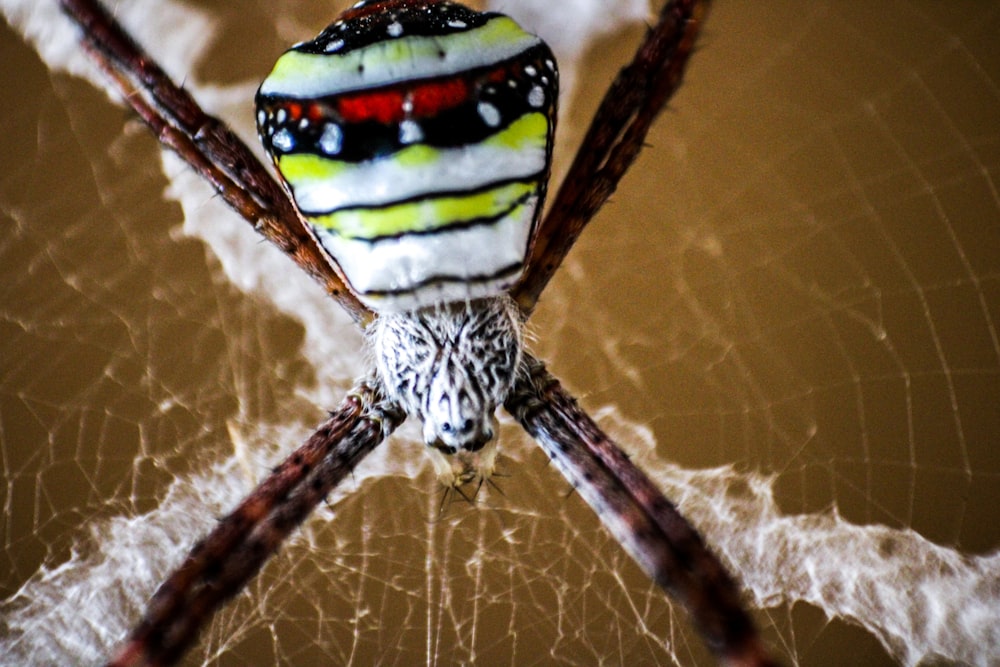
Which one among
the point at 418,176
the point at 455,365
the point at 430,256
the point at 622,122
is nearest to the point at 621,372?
the point at 455,365

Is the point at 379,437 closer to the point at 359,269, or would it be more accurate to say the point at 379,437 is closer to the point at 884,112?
the point at 359,269

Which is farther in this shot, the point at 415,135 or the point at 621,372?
the point at 621,372

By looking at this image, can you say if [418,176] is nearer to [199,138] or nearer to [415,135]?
[415,135]

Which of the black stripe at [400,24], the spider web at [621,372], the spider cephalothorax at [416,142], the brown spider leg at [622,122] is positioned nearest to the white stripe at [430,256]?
the spider cephalothorax at [416,142]

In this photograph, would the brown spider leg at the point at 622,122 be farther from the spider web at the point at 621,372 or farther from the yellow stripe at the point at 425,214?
the spider web at the point at 621,372

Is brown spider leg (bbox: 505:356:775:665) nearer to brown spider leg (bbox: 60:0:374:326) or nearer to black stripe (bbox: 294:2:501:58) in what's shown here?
brown spider leg (bbox: 60:0:374:326)
